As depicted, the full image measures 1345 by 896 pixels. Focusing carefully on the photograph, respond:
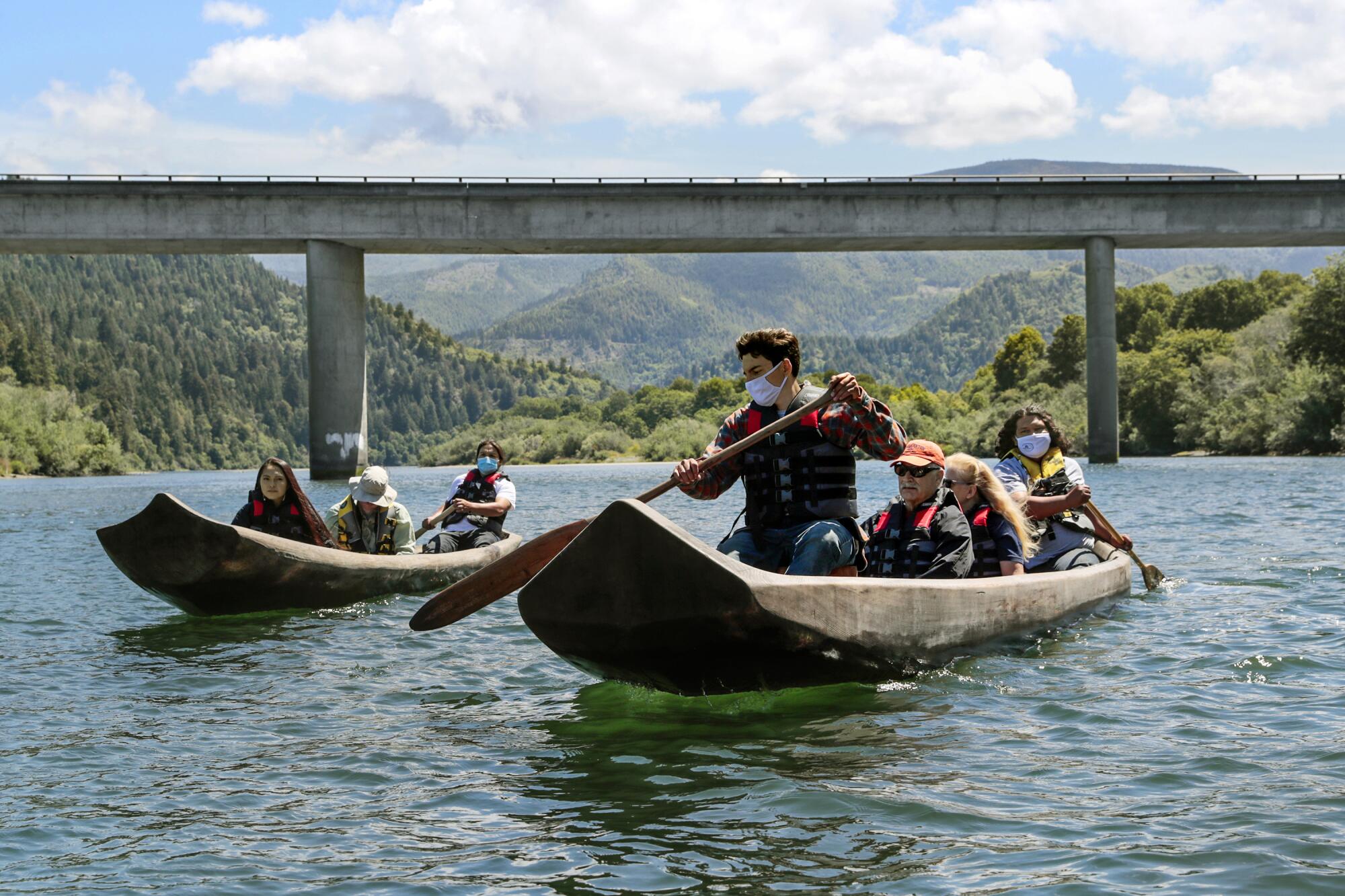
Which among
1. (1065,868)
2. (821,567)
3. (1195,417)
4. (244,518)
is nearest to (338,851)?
(1065,868)

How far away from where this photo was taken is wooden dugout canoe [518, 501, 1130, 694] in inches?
267

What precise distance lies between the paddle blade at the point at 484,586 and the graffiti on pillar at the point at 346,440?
34881 millimetres

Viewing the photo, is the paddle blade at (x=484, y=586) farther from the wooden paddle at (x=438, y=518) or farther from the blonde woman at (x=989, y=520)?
the wooden paddle at (x=438, y=518)

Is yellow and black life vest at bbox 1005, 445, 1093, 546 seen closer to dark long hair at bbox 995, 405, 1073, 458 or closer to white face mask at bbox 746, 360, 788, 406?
dark long hair at bbox 995, 405, 1073, 458

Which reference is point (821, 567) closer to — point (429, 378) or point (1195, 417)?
point (1195, 417)

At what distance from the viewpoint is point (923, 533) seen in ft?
29.2

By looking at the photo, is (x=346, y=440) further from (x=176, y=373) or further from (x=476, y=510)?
(x=176, y=373)

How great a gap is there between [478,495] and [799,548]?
7.57 metres

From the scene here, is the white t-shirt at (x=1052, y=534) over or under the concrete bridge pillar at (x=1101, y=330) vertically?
under

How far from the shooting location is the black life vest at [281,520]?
12.9 meters

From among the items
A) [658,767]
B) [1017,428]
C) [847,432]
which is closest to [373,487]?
[1017,428]

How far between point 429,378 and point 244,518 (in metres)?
185

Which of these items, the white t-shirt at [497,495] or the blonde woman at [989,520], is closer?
the blonde woman at [989,520]

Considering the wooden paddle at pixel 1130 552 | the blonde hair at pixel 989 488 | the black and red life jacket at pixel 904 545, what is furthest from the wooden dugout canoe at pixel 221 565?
the wooden paddle at pixel 1130 552
